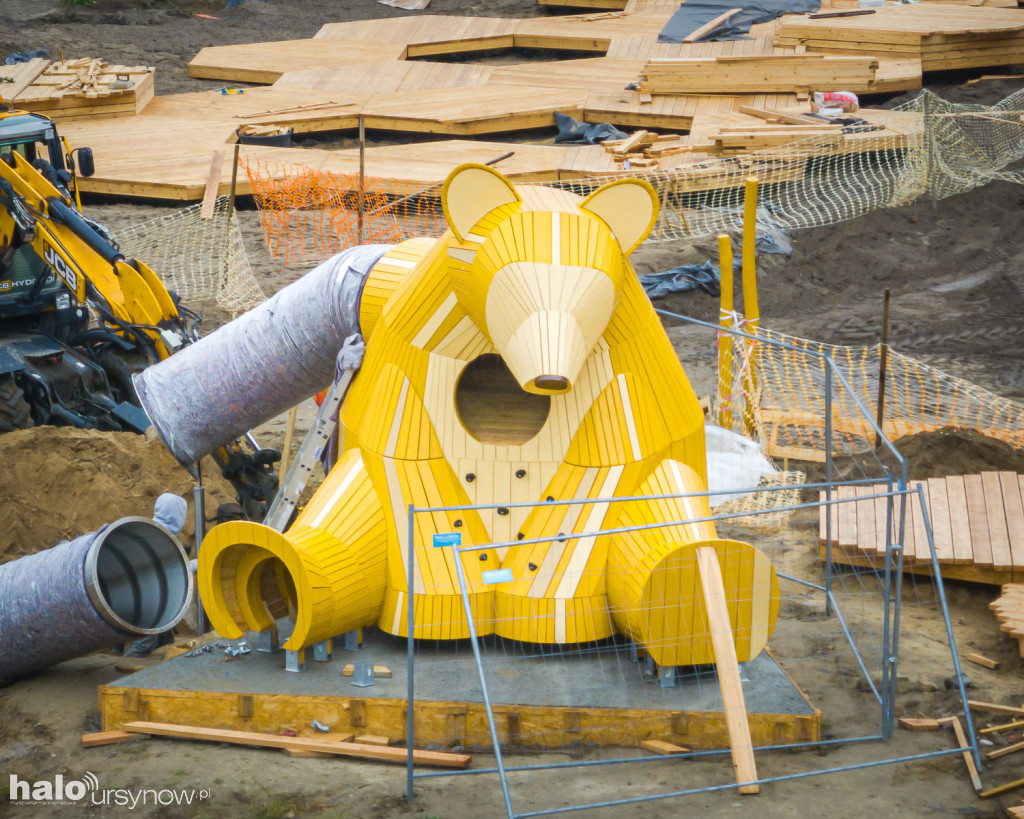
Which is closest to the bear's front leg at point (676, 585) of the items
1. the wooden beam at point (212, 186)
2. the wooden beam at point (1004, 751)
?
the wooden beam at point (1004, 751)

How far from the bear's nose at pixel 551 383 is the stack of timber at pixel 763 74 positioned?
14395 mm

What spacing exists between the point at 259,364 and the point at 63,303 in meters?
3.72

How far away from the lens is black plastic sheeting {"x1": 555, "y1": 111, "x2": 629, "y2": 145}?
1800cm

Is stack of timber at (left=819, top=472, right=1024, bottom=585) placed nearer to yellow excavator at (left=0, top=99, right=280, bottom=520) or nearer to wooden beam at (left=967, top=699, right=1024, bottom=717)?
wooden beam at (left=967, top=699, right=1024, bottom=717)

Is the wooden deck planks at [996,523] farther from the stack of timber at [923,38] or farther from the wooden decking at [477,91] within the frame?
the stack of timber at [923,38]

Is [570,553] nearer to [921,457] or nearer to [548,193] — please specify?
[548,193]

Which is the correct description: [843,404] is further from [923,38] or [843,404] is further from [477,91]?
[923,38]

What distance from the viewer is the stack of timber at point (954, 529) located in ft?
25.9

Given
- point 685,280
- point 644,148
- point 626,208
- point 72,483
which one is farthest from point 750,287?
point 644,148

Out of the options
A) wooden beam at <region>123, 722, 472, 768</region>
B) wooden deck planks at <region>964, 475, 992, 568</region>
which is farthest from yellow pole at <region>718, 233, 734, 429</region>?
wooden beam at <region>123, 722, 472, 768</region>

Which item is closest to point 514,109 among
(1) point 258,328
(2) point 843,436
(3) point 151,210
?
(3) point 151,210

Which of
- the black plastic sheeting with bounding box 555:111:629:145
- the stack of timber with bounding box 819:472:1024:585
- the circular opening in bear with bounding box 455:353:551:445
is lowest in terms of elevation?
the stack of timber with bounding box 819:472:1024:585

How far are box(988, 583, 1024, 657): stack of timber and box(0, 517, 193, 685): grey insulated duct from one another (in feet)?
15.5

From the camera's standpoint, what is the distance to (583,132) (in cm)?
1827
